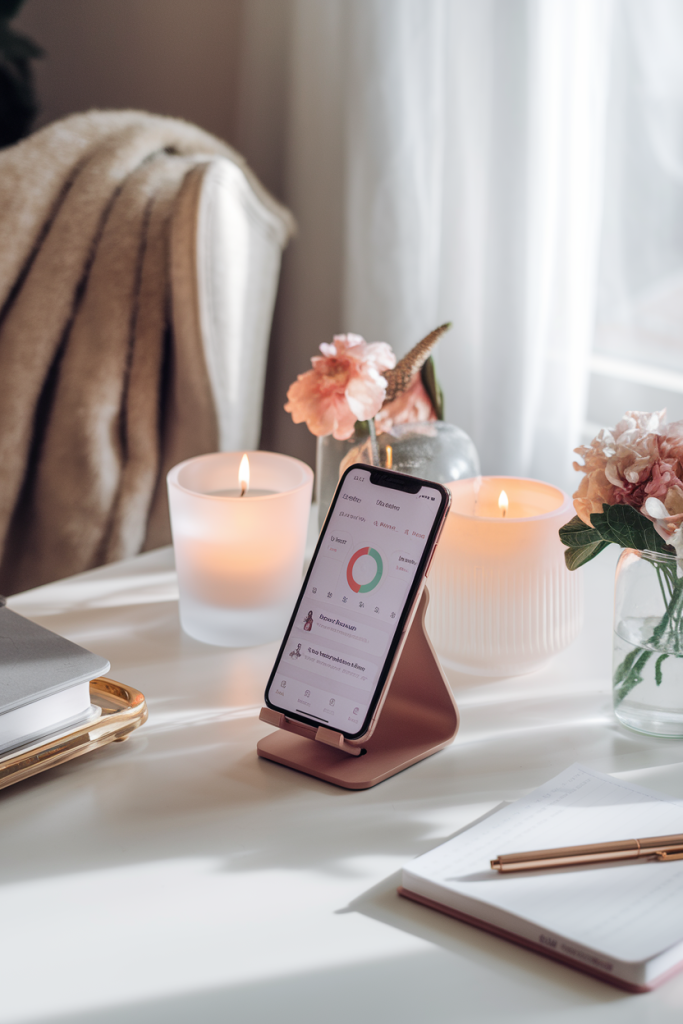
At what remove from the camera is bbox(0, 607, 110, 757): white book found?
0.62 m

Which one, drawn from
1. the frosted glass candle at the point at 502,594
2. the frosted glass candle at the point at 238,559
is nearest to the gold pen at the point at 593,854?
the frosted glass candle at the point at 502,594

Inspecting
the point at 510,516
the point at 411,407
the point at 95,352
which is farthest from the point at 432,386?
the point at 95,352

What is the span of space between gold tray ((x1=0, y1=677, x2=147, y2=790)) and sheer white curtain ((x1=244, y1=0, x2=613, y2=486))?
29.7 inches

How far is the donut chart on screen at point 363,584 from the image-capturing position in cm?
65

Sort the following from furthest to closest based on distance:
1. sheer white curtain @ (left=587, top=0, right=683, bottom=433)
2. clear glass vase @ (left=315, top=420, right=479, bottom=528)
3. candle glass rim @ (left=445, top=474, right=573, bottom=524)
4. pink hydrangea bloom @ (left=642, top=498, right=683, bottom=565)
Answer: sheer white curtain @ (left=587, top=0, right=683, bottom=433) < clear glass vase @ (left=315, top=420, right=479, bottom=528) < candle glass rim @ (left=445, top=474, right=573, bottom=524) < pink hydrangea bloom @ (left=642, top=498, right=683, bottom=565)

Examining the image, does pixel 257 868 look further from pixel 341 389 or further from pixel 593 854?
pixel 341 389

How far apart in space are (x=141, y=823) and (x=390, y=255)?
0.98m

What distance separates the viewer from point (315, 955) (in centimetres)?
48

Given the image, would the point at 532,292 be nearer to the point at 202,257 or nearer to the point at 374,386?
the point at 202,257

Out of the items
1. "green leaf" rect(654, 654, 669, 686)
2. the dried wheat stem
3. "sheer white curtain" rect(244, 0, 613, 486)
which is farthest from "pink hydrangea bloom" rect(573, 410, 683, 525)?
"sheer white curtain" rect(244, 0, 613, 486)

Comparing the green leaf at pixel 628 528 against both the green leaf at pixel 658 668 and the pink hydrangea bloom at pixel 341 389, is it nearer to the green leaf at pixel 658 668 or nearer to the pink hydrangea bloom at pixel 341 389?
the green leaf at pixel 658 668

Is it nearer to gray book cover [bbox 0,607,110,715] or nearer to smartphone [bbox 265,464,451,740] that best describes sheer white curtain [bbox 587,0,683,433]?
smartphone [bbox 265,464,451,740]

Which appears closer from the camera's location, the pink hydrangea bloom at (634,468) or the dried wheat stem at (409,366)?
the pink hydrangea bloom at (634,468)

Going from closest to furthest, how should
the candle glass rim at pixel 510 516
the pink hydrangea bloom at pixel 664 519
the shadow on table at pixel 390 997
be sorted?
the shadow on table at pixel 390 997 < the pink hydrangea bloom at pixel 664 519 < the candle glass rim at pixel 510 516
